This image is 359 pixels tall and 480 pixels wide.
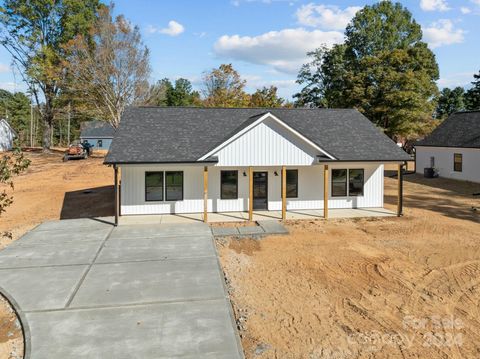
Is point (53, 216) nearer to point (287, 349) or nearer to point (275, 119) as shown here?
point (275, 119)

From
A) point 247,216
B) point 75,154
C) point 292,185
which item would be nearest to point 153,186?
point 247,216

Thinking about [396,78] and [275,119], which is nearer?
[275,119]

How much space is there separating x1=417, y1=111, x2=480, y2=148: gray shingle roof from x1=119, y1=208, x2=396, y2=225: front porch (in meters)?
15.7

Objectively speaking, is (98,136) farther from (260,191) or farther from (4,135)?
(260,191)

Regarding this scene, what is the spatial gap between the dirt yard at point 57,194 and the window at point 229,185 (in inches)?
236

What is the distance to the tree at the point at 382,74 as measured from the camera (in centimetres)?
4022

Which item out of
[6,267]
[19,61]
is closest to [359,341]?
[6,267]

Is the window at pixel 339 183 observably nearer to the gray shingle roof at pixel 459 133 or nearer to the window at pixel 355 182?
the window at pixel 355 182

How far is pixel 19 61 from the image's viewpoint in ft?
142

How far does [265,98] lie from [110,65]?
66.2 ft

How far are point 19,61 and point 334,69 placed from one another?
3808 cm

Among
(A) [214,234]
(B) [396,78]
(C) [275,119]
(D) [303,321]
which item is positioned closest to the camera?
(D) [303,321]

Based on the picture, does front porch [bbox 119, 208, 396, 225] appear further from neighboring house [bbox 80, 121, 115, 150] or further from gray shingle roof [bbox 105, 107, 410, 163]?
neighboring house [bbox 80, 121, 115, 150]

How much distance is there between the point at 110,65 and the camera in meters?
37.1
